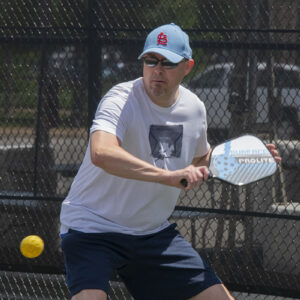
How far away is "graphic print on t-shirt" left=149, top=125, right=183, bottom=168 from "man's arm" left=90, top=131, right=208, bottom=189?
0.90 ft

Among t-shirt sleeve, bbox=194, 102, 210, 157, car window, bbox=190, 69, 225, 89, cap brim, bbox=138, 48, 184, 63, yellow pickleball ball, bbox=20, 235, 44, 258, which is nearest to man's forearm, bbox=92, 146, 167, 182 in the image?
cap brim, bbox=138, 48, 184, 63

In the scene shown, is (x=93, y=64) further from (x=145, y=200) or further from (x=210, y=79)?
(x=145, y=200)

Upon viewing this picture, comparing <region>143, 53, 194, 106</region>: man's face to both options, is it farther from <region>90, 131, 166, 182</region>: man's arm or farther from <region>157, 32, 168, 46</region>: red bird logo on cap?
<region>90, 131, 166, 182</region>: man's arm

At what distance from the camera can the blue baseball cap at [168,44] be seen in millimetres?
3254

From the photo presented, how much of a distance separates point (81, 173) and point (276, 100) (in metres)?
2.15

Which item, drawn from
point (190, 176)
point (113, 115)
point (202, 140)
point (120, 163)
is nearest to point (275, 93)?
point (202, 140)

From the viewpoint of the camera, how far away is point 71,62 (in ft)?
16.9

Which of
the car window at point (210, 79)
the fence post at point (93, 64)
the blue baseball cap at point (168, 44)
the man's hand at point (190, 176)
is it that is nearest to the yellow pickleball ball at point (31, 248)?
the fence post at point (93, 64)

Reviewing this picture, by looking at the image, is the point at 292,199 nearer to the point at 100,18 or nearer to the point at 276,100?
the point at 276,100

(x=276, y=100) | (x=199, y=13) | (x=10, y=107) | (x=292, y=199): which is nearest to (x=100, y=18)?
(x=199, y=13)

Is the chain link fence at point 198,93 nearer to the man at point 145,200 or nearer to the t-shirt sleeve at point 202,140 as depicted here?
the t-shirt sleeve at point 202,140

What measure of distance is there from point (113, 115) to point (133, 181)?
32cm

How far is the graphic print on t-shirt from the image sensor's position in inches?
128

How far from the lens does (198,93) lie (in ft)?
17.6
